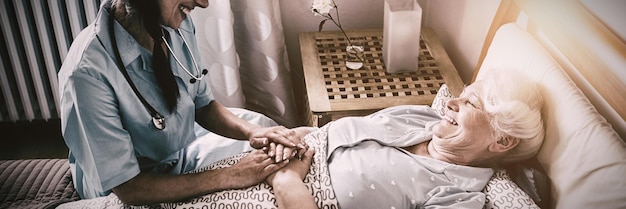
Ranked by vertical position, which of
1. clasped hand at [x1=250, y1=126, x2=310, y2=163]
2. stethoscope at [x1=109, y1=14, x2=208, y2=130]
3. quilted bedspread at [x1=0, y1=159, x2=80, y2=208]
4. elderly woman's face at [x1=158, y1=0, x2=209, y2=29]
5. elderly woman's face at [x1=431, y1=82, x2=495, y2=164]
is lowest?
quilted bedspread at [x1=0, y1=159, x2=80, y2=208]

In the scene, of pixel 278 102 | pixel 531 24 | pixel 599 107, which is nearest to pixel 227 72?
pixel 278 102

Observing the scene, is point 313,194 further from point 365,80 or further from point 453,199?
point 365,80

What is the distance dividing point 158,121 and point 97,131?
0.56ft

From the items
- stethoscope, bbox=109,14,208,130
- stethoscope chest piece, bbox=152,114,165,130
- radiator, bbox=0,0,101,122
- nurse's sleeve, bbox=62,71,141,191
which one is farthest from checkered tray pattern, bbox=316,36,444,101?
radiator, bbox=0,0,101,122

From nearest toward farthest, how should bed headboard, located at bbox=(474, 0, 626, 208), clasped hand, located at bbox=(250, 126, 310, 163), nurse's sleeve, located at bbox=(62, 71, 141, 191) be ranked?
bed headboard, located at bbox=(474, 0, 626, 208) < nurse's sleeve, located at bbox=(62, 71, 141, 191) < clasped hand, located at bbox=(250, 126, 310, 163)

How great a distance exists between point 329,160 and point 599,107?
2.12ft

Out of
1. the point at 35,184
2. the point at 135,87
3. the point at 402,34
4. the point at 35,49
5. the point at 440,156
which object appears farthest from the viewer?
the point at 35,49

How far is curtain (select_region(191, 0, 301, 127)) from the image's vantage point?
197 centimetres

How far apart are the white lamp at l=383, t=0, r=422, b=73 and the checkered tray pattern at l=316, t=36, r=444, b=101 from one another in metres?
0.04

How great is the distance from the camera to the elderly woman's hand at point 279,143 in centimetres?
135

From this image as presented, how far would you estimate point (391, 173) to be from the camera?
50.7 inches

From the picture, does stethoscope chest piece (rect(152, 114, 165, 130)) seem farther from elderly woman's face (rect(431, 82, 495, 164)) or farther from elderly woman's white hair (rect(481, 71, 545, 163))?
elderly woman's white hair (rect(481, 71, 545, 163))

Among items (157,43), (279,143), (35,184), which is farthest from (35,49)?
(279,143)

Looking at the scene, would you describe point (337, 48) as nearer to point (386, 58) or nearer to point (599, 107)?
point (386, 58)
